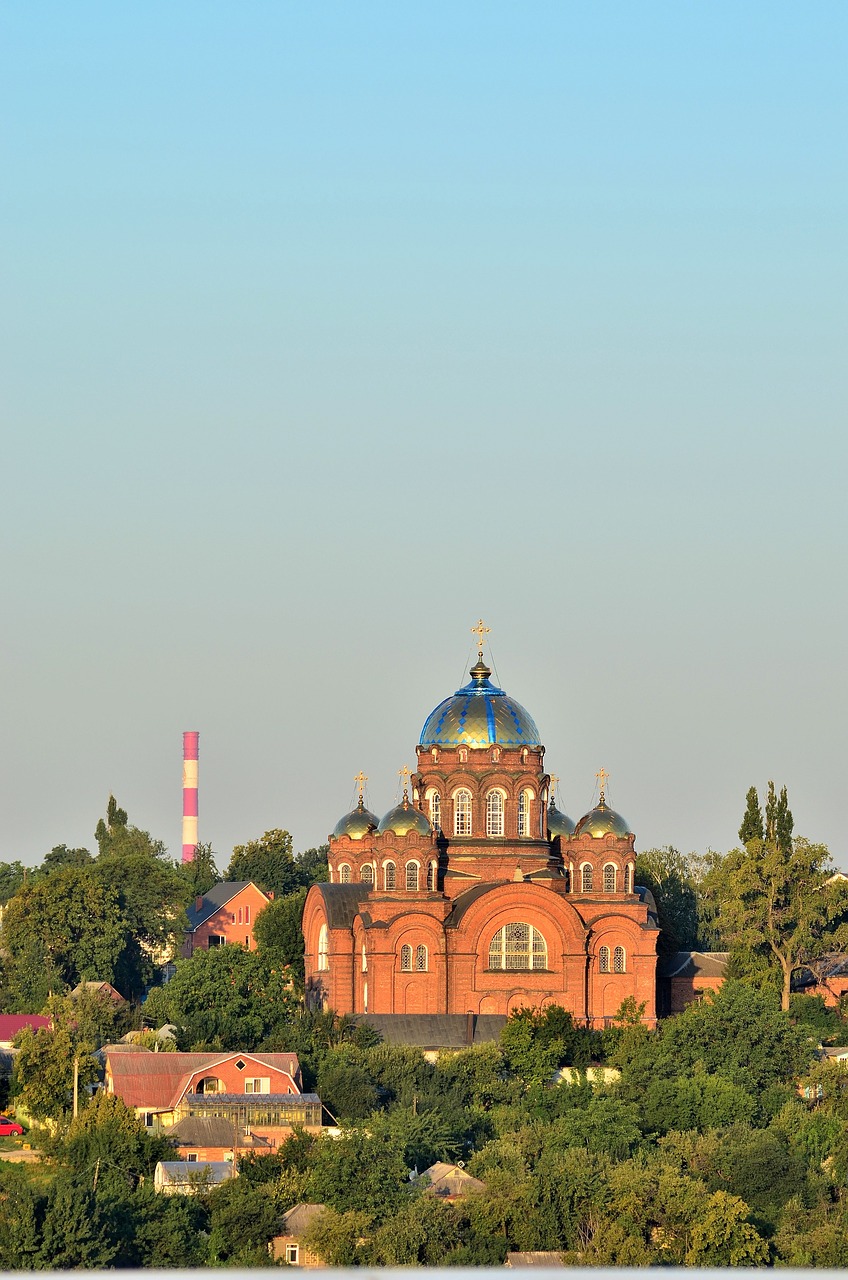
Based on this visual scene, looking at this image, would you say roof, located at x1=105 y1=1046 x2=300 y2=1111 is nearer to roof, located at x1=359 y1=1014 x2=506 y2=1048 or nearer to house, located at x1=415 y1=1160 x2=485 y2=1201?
roof, located at x1=359 y1=1014 x2=506 y2=1048

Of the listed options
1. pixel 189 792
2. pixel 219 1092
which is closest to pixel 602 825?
pixel 219 1092

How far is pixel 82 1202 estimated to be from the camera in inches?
2124

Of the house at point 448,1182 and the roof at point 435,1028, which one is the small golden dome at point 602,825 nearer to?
the roof at point 435,1028

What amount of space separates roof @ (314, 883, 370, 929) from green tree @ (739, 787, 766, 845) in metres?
15.2

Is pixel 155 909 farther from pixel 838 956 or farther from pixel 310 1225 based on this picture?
pixel 310 1225

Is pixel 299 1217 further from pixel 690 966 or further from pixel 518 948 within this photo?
pixel 690 966

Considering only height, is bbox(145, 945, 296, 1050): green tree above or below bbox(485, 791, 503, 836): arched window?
below

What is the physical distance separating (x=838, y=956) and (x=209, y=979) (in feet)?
68.0

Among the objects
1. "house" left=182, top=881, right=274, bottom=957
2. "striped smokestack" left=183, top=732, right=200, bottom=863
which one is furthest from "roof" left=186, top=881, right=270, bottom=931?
"striped smokestack" left=183, top=732, right=200, bottom=863

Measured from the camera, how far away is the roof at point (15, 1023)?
79.5 meters

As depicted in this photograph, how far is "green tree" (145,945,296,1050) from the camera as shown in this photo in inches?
2744

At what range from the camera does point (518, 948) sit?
7275 cm

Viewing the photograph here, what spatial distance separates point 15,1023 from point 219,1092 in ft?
57.2

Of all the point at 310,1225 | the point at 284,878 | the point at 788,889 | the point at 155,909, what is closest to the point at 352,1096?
the point at 310,1225
